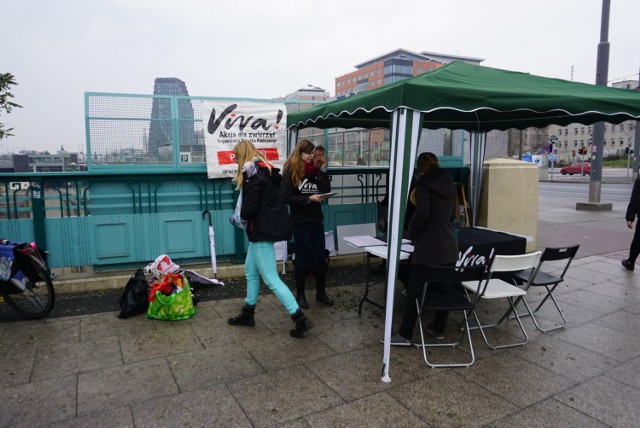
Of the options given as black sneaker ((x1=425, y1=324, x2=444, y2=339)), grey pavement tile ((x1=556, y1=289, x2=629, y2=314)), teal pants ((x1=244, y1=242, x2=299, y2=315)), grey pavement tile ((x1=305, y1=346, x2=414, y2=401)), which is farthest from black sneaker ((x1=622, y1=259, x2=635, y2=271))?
teal pants ((x1=244, y1=242, x2=299, y2=315))

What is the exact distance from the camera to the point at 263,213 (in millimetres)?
4125

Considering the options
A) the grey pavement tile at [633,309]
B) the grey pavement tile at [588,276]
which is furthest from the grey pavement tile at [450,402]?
the grey pavement tile at [588,276]

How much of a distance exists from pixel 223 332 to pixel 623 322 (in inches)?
160

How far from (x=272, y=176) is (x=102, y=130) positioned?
10.1 ft

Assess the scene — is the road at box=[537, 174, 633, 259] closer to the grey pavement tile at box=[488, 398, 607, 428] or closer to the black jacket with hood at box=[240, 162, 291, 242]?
the grey pavement tile at box=[488, 398, 607, 428]

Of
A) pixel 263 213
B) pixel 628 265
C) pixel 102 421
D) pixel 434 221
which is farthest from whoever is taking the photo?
pixel 628 265

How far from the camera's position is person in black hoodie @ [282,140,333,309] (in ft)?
16.0

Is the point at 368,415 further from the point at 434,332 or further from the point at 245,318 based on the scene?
the point at 245,318

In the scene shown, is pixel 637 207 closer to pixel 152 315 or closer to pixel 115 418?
pixel 152 315

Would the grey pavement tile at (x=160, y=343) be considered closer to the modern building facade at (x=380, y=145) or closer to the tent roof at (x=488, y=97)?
the tent roof at (x=488, y=97)

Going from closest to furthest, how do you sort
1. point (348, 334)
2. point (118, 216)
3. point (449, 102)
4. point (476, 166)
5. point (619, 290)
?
point (449, 102) < point (348, 334) < point (619, 290) < point (118, 216) < point (476, 166)

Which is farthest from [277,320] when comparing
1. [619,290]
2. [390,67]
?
[390,67]

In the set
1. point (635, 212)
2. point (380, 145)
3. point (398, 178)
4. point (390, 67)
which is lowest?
point (635, 212)

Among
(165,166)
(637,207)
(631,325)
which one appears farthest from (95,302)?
(637,207)
